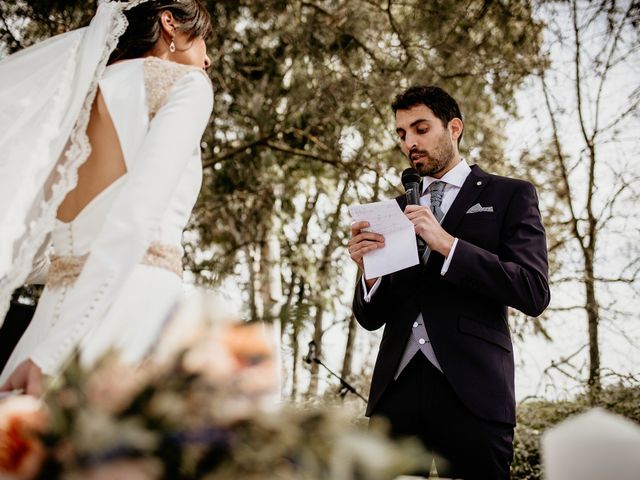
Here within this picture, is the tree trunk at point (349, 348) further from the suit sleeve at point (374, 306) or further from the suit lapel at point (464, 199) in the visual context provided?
the suit lapel at point (464, 199)

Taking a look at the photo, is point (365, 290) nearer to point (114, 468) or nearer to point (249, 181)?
point (114, 468)

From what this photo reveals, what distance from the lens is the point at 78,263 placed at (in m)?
1.40

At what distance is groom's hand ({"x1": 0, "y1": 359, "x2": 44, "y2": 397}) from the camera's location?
1.13m

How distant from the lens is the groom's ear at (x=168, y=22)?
1.75 m

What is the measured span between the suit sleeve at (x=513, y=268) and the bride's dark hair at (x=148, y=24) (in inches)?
46.6

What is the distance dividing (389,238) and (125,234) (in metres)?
1.23

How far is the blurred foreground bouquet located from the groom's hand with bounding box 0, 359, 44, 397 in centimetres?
49

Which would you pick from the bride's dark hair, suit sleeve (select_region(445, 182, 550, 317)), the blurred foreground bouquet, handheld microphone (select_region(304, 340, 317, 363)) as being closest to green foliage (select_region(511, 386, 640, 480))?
handheld microphone (select_region(304, 340, 317, 363))

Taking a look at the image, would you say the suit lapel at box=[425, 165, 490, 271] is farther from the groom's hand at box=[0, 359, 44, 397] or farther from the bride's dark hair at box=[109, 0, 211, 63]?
the groom's hand at box=[0, 359, 44, 397]

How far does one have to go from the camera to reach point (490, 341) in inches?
87.0

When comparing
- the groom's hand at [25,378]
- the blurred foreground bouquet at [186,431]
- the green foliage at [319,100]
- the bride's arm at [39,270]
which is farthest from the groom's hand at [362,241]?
the green foliage at [319,100]

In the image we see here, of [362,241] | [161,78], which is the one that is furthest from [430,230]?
[161,78]

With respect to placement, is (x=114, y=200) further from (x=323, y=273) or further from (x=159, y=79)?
(x=323, y=273)

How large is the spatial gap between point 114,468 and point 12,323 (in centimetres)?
140
